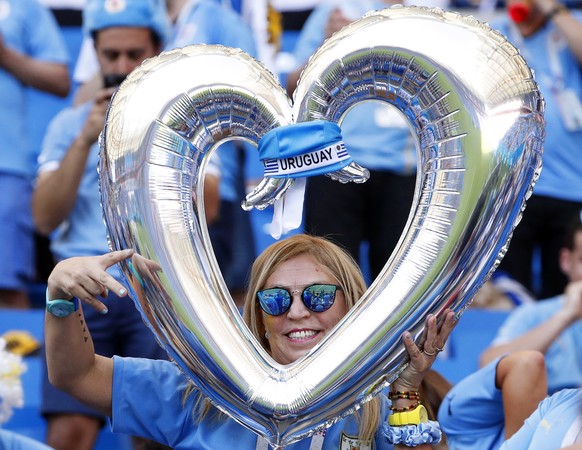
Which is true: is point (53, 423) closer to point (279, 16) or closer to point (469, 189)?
point (469, 189)

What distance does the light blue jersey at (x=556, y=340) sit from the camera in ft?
13.0

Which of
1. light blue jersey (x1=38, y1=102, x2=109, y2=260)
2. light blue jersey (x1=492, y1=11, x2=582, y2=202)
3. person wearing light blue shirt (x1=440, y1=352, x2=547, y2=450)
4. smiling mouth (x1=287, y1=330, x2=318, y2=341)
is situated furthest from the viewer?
light blue jersey (x1=492, y1=11, x2=582, y2=202)

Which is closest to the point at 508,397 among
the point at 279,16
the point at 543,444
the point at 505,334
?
the point at 543,444

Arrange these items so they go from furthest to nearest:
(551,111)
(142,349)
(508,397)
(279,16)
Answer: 1. (279,16)
2. (551,111)
3. (142,349)
4. (508,397)

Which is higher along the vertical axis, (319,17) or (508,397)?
(319,17)

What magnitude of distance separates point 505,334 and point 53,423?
1.44m

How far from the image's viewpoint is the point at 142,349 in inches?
139

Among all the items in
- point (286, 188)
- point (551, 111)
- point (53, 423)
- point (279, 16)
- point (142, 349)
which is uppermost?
point (279, 16)

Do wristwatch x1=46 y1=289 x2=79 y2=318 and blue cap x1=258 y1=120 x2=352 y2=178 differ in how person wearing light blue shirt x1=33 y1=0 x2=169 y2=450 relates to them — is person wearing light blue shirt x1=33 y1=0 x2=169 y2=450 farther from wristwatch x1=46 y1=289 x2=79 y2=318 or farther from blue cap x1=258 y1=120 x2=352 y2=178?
blue cap x1=258 y1=120 x2=352 y2=178

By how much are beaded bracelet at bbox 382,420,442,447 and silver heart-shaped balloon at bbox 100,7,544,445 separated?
143mm

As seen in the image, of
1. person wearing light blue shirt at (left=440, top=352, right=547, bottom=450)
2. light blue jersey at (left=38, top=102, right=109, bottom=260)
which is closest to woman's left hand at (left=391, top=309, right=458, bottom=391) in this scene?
person wearing light blue shirt at (left=440, top=352, right=547, bottom=450)

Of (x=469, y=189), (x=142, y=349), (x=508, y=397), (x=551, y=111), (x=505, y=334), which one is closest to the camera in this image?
(x=469, y=189)

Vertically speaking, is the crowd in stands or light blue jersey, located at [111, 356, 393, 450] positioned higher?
the crowd in stands

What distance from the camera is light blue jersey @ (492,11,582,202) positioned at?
4566 millimetres
